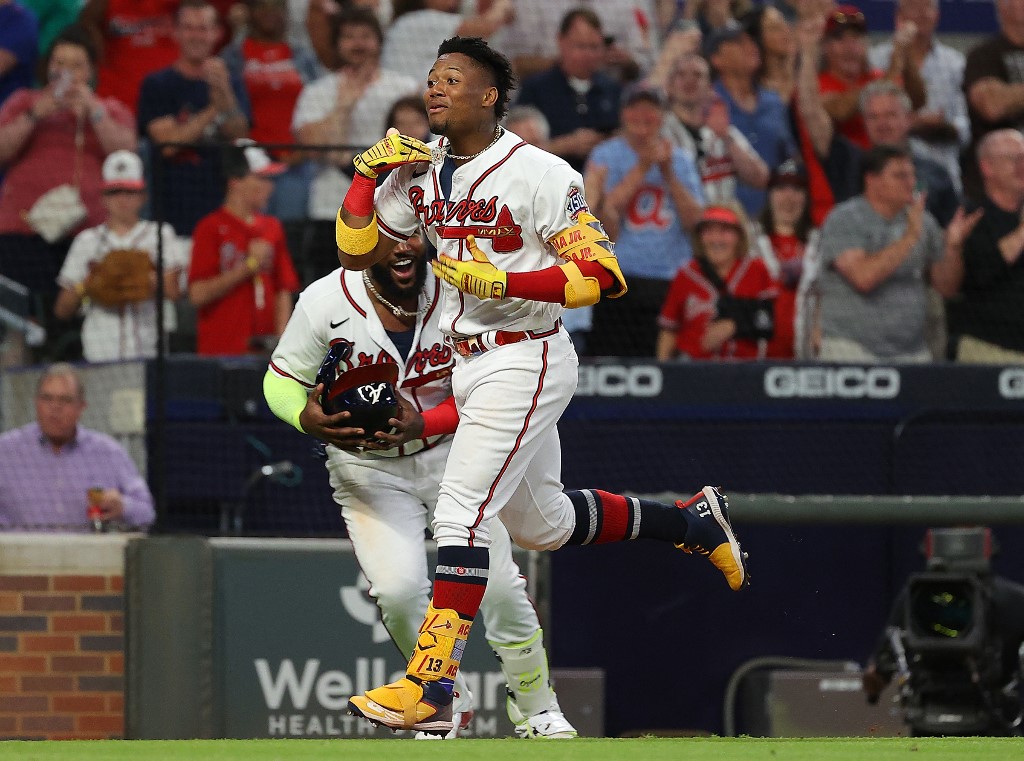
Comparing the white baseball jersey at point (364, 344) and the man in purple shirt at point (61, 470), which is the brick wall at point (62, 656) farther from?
the white baseball jersey at point (364, 344)

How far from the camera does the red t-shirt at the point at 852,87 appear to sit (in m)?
8.73

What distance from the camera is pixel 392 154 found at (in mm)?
4445

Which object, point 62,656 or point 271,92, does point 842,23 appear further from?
point 62,656

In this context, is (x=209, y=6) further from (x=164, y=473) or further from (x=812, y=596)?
(x=812, y=596)

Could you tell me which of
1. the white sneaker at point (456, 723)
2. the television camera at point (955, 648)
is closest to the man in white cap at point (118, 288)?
the white sneaker at point (456, 723)

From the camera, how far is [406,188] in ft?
15.5

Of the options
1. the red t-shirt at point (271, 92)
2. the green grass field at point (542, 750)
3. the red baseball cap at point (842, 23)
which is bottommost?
the green grass field at point (542, 750)

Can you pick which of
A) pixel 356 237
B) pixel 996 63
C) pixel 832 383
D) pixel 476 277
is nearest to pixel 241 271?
pixel 832 383

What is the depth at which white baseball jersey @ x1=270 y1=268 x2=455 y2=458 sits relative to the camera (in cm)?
544

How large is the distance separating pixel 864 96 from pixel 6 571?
4886 millimetres

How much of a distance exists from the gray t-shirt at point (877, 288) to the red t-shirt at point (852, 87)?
815 mm

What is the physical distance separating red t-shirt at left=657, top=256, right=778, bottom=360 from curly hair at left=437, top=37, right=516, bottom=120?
3.10 m

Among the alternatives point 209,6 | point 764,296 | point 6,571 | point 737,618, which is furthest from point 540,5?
point 6,571

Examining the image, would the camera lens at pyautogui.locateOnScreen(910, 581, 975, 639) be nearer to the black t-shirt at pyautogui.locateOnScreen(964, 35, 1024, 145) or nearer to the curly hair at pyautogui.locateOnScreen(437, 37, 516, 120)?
the curly hair at pyautogui.locateOnScreen(437, 37, 516, 120)
